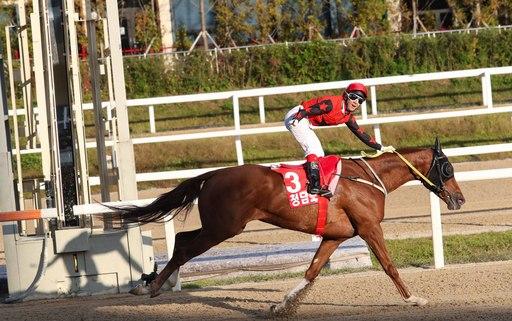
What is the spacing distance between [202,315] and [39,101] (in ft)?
8.04

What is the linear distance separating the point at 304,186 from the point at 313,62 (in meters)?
15.1

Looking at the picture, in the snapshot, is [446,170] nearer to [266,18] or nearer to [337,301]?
[337,301]

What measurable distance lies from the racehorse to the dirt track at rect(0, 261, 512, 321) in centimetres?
25

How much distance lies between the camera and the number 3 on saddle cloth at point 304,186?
7.79 m

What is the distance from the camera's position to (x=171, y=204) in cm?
811

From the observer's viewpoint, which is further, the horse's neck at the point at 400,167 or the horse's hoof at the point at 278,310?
the horse's neck at the point at 400,167

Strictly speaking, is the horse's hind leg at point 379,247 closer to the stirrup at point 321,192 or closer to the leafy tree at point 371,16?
the stirrup at point 321,192

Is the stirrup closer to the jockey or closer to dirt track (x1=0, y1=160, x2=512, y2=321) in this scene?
the jockey

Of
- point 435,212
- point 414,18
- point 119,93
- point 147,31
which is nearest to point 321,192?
point 435,212

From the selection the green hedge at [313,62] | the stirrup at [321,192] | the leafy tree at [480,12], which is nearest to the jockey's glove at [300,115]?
the stirrup at [321,192]

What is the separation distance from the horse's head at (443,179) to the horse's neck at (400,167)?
0.16 feet

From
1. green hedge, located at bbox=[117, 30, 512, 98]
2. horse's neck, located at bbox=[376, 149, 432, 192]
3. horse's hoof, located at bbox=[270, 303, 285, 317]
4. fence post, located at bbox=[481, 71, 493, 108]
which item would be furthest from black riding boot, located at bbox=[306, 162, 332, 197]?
green hedge, located at bbox=[117, 30, 512, 98]

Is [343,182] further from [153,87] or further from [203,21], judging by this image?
[203,21]

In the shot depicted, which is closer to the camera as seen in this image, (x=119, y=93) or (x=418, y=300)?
(x=418, y=300)
